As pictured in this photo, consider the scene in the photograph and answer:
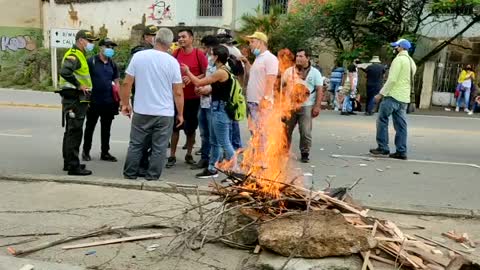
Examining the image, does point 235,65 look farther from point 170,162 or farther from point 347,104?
point 347,104

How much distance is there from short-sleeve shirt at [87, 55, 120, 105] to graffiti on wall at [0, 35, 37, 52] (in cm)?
2345

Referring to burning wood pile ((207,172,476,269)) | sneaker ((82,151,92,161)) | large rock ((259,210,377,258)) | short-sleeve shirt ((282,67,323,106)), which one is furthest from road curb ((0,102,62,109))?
large rock ((259,210,377,258))

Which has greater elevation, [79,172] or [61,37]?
[61,37]

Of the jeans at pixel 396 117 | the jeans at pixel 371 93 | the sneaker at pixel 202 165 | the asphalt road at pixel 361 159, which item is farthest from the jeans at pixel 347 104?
the sneaker at pixel 202 165

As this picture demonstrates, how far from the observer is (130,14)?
1032 inches

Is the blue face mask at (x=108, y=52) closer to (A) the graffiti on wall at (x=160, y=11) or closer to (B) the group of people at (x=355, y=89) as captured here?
(B) the group of people at (x=355, y=89)

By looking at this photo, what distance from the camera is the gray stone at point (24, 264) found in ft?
13.3

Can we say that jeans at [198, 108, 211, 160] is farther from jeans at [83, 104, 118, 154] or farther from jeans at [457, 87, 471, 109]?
jeans at [457, 87, 471, 109]

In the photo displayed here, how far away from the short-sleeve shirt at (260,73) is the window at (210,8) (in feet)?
56.8

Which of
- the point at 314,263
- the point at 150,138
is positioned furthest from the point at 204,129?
the point at 314,263

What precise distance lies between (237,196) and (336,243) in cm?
96

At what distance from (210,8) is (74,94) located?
18.7 m

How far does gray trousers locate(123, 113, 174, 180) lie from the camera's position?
21.2 ft

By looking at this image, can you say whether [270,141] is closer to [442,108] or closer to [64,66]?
[64,66]
